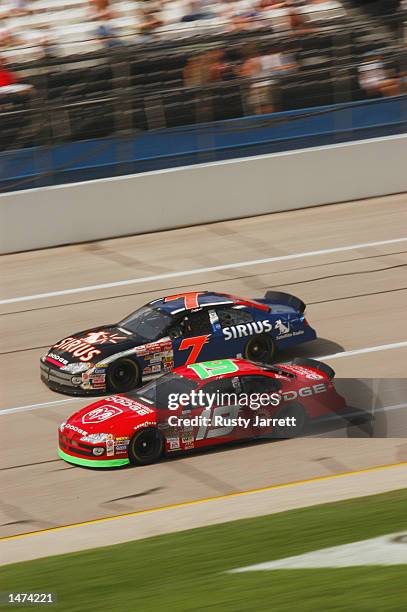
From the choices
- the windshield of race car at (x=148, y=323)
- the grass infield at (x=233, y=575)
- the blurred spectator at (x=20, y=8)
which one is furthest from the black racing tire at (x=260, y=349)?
the blurred spectator at (x=20, y=8)

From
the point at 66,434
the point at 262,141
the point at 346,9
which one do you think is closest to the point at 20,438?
the point at 66,434

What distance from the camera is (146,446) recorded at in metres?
11.7

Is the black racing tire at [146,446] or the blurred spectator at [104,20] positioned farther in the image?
the blurred spectator at [104,20]

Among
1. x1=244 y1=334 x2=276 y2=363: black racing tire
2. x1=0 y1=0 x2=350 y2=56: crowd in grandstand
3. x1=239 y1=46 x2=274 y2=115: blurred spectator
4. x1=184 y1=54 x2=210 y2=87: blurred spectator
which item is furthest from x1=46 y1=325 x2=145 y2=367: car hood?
x1=239 y1=46 x2=274 y2=115: blurred spectator

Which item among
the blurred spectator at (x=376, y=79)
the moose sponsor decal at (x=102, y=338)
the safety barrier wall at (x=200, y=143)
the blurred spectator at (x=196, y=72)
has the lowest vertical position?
the moose sponsor decal at (x=102, y=338)

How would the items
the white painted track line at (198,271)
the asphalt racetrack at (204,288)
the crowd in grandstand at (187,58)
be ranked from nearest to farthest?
the asphalt racetrack at (204,288)
the white painted track line at (198,271)
the crowd in grandstand at (187,58)

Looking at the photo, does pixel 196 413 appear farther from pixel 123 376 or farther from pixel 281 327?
pixel 281 327

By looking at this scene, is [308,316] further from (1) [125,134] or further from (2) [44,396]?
(1) [125,134]

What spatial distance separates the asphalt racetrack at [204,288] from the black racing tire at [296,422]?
0.15 m

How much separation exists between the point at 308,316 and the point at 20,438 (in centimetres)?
560

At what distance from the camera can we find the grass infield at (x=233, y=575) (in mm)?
7055

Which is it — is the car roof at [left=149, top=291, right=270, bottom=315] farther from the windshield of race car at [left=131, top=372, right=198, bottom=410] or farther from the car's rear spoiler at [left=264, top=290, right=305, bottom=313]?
the windshield of race car at [left=131, top=372, right=198, bottom=410]

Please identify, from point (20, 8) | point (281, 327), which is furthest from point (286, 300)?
point (20, 8)

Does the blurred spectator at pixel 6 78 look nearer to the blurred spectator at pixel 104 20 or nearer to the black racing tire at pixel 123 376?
the blurred spectator at pixel 104 20
